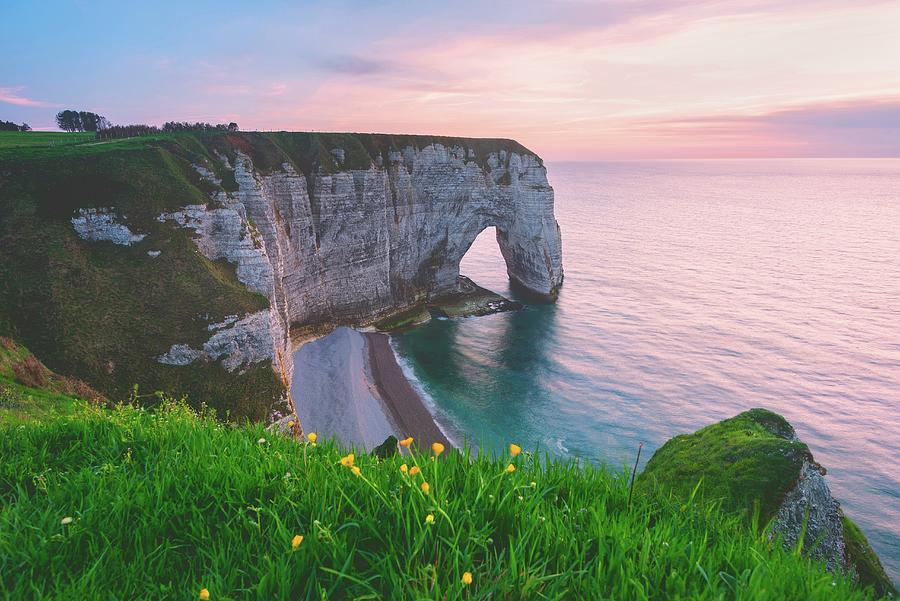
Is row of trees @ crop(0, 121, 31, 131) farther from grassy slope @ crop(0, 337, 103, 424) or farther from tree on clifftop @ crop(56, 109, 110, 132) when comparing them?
grassy slope @ crop(0, 337, 103, 424)

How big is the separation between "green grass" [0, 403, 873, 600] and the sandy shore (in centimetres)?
2936

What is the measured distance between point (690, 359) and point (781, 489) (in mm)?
37631

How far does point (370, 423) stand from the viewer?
127ft

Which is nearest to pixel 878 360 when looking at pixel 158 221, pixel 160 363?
pixel 160 363

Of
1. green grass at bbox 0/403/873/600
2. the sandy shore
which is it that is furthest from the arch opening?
green grass at bbox 0/403/873/600

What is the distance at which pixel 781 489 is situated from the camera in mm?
15062

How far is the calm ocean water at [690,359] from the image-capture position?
36.8 meters

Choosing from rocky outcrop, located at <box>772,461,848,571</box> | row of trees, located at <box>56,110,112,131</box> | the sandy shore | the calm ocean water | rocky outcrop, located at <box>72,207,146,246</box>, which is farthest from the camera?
row of trees, located at <box>56,110,112,131</box>

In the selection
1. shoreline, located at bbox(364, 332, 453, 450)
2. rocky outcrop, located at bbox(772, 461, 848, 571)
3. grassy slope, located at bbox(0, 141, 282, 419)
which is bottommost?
shoreline, located at bbox(364, 332, 453, 450)

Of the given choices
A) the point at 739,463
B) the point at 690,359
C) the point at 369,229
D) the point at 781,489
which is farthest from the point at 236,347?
the point at 690,359

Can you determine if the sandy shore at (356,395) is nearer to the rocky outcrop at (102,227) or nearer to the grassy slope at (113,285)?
the grassy slope at (113,285)

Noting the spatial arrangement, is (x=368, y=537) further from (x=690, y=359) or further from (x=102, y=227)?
(x=690, y=359)

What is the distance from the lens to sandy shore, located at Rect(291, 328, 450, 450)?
37594 millimetres

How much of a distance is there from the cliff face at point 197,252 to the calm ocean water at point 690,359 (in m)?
14.5
